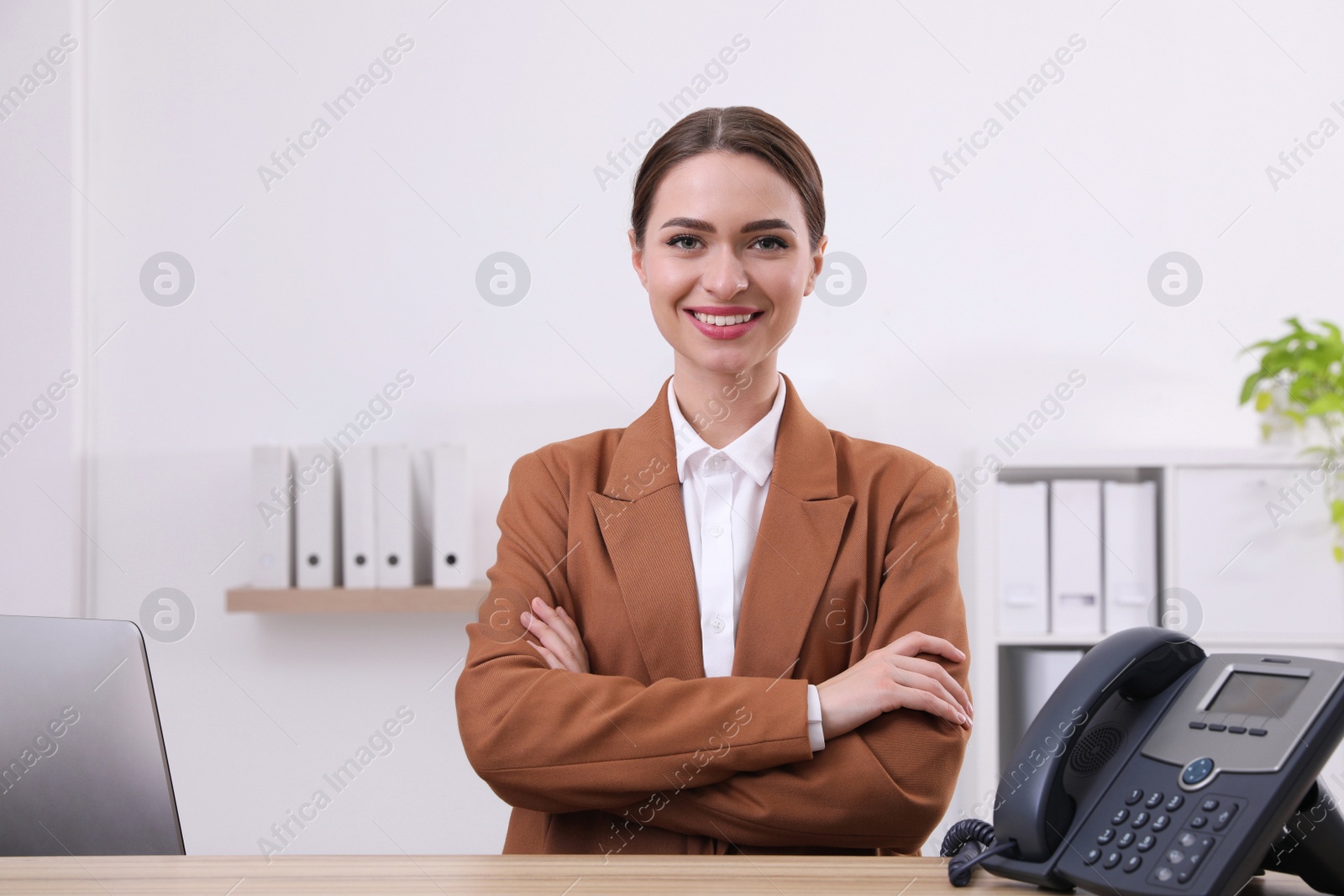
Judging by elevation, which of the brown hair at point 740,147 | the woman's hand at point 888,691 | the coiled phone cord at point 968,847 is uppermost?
the brown hair at point 740,147

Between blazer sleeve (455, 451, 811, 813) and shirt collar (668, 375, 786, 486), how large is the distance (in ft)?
1.14

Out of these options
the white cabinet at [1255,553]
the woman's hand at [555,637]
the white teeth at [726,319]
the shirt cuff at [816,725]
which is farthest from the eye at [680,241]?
the white cabinet at [1255,553]

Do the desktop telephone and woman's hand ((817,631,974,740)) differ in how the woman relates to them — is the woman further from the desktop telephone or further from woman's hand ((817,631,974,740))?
the desktop telephone

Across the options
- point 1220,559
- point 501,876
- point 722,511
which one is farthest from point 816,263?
point 1220,559

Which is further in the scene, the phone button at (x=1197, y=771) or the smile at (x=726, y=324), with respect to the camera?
the smile at (x=726, y=324)

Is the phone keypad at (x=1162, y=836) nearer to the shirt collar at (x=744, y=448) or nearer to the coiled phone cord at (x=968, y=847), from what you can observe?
the coiled phone cord at (x=968, y=847)

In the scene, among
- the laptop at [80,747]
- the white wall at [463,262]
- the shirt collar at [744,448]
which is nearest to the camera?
the laptop at [80,747]

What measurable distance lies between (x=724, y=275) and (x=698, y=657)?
53 centimetres

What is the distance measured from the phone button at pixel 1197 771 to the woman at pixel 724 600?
0.49 metres

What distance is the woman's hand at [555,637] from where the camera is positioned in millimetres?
1355

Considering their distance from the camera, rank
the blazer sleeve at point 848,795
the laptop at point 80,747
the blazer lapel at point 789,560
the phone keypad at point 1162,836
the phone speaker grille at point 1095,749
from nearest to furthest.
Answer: the phone keypad at point 1162,836 → the phone speaker grille at point 1095,749 → the laptop at point 80,747 → the blazer sleeve at point 848,795 → the blazer lapel at point 789,560

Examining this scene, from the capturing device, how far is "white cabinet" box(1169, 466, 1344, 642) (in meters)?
2.52

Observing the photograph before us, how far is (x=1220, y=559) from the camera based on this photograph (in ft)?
8.25

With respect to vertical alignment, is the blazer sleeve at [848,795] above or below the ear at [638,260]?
below
